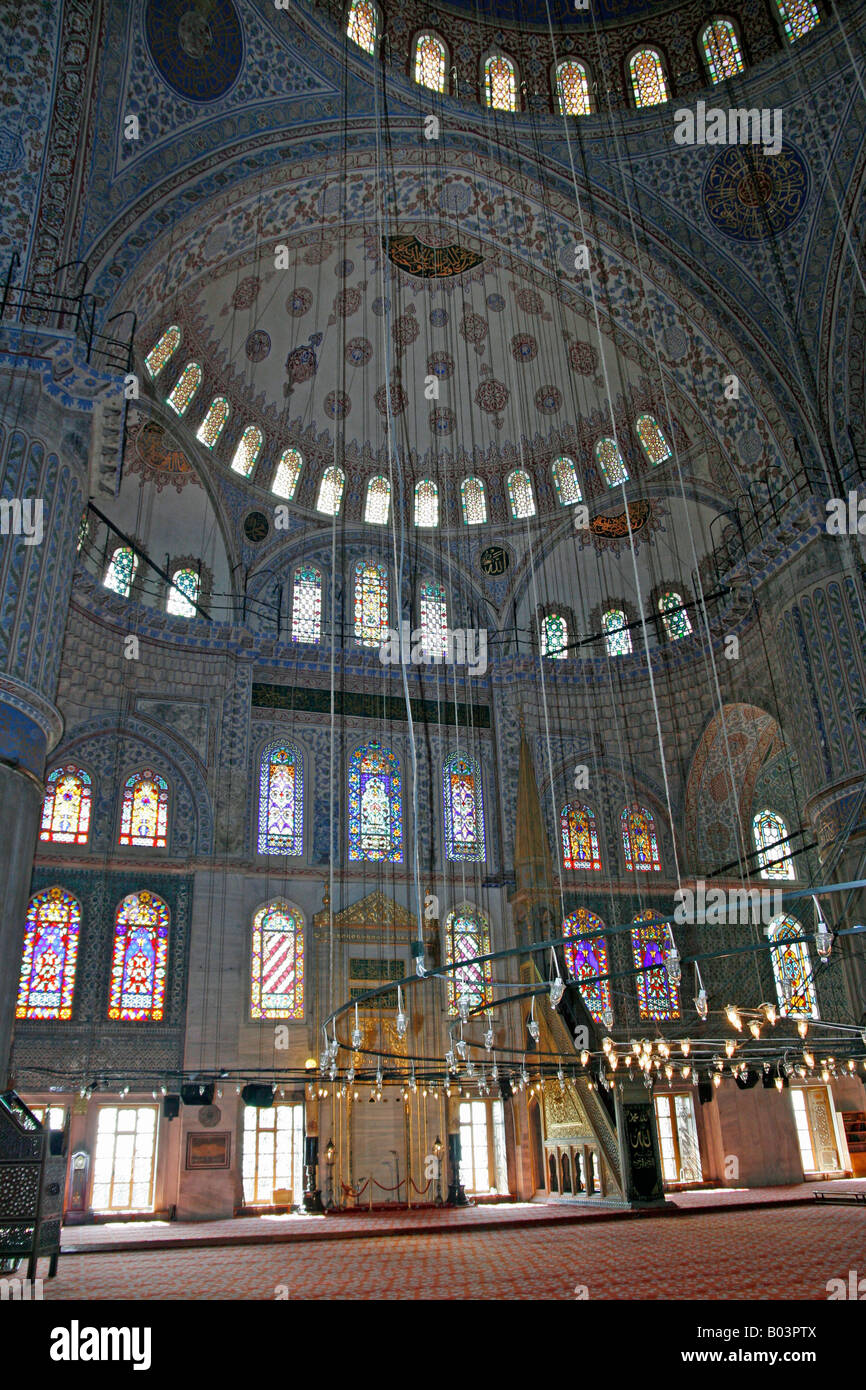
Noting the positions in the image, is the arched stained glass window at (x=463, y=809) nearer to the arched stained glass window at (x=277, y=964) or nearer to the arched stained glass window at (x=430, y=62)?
the arched stained glass window at (x=277, y=964)

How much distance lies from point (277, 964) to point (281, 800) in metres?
2.69

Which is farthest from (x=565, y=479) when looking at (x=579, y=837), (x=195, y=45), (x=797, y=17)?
(x=195, y=45)

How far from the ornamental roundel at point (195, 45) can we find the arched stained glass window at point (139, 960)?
11.0m

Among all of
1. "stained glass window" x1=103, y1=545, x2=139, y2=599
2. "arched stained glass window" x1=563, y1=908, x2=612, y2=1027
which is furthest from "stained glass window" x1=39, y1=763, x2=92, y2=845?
"arched stained glass window" x1=563, y1=908, x2=612, y2=1027

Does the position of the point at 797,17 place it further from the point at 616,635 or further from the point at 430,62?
the point at 616,635

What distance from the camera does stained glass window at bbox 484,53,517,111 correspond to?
1432cm

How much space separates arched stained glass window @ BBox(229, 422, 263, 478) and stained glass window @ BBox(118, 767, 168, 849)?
5.77 m

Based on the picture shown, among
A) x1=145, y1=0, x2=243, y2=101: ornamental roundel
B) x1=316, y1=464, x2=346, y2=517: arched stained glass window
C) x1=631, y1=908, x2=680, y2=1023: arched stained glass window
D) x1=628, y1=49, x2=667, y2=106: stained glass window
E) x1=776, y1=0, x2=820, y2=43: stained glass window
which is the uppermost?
x1=628, y1=49, x2=667, y2=106: stained glass window

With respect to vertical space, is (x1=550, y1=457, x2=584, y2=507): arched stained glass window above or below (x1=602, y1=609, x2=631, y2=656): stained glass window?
above

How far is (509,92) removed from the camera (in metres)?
14.4

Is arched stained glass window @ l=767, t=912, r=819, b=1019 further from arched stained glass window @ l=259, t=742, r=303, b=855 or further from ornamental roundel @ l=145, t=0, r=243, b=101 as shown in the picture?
ornamental roundel @ l=145, t=0, r=243, b=101

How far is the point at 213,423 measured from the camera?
55.3 feet

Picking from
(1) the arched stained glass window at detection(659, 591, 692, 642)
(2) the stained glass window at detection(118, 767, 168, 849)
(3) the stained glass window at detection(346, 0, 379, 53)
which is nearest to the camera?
(3) the stained glass window at detection(346, 0, 379, 53)

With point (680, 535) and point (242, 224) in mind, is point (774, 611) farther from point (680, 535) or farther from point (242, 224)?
point (242, 224)
